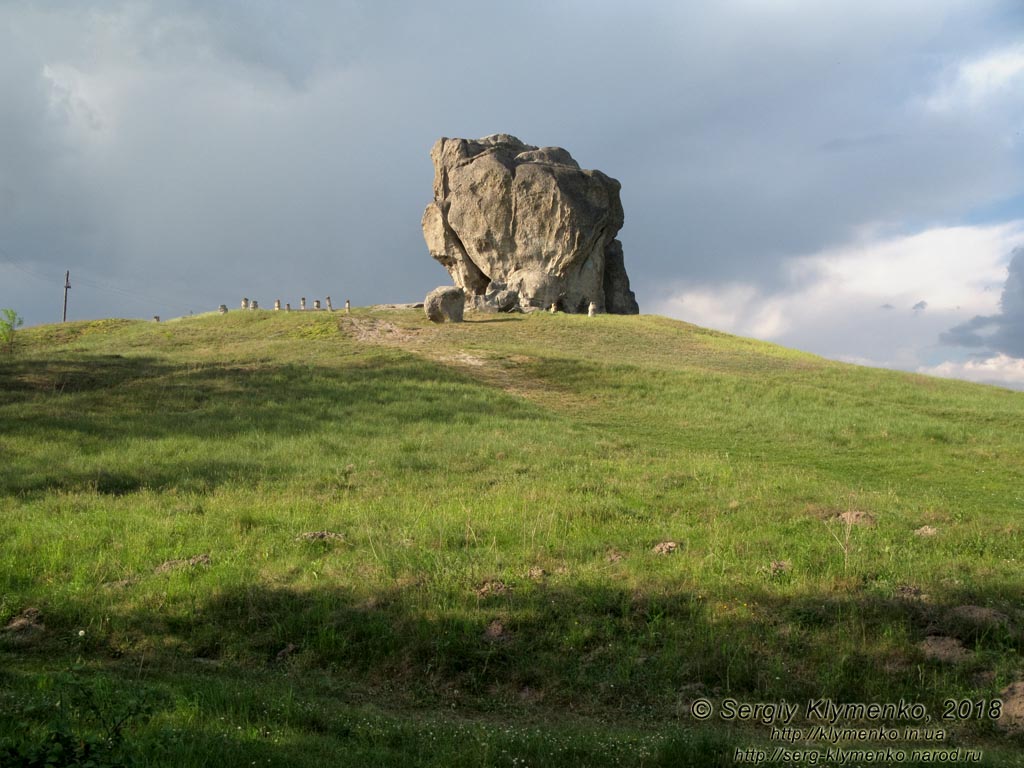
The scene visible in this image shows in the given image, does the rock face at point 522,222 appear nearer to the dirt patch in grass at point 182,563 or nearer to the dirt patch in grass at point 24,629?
the dirt patch in grass at point 182,563

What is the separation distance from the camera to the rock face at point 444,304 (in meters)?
50.4

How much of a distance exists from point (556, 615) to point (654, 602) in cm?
123

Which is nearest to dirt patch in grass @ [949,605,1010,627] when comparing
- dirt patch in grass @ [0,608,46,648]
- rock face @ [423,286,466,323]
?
dirt patch in grass @ [0,608,46,648]

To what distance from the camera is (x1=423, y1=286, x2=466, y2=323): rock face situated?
5044 centimetres

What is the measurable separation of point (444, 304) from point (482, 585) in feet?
137

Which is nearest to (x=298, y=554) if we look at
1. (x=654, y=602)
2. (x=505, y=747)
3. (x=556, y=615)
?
(x=556, y=615)

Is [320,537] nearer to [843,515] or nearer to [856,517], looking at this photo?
[843,515]

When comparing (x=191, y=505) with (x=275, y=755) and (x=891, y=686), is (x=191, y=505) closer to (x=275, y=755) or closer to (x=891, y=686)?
(x=275, y=755)

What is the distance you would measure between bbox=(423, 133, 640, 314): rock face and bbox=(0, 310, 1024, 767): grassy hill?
152ft

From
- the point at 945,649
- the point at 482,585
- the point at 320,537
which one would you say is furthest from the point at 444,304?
the point at 945,649

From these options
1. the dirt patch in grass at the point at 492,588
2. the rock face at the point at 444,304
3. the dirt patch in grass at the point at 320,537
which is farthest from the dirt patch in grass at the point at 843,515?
the rock face at the point at 444,304

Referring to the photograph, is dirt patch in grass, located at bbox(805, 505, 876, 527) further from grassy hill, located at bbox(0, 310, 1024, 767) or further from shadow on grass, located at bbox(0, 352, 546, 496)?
shadow on grass, located at bbox(0, 352, 546, 496)

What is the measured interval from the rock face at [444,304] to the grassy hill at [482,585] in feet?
89.9

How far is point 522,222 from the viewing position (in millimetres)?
68688
